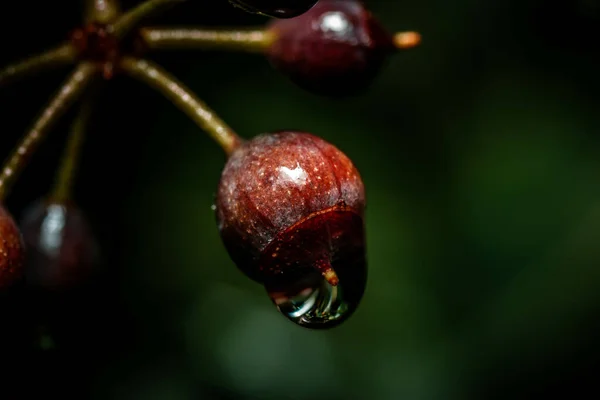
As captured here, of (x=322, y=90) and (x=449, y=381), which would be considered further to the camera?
(x=449, y=381)

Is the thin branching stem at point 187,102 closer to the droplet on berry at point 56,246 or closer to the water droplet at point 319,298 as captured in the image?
the water droplet at point 319,298

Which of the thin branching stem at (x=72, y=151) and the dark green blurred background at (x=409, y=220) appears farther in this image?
the dark green blurred background at (x=409, y=220)

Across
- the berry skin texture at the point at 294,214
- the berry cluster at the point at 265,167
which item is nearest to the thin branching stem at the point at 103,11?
the berry cluster at the point at 265,167

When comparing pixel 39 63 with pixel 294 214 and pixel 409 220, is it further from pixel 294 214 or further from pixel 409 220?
pixel 409 220

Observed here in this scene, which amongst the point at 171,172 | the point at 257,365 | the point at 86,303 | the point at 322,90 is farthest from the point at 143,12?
the point at 257,365

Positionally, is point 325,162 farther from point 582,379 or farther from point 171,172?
point 582,379

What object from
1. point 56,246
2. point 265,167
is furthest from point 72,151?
point 265,167

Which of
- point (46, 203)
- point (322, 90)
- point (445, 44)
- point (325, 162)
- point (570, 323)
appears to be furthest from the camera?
point (445, 44)
